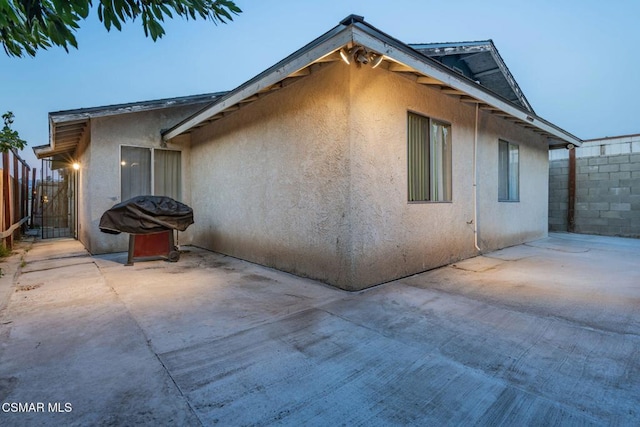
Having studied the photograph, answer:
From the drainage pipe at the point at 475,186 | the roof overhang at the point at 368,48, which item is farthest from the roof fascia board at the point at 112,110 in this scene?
the drainage pipe at the point at 475,186

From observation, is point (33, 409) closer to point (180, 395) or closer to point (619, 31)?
point (180, 395)

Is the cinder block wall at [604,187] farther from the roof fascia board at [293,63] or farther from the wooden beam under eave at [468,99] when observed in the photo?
the roof fascia board at [293,63]

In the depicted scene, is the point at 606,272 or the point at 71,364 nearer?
the point at 71,364

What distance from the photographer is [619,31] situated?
58.4m

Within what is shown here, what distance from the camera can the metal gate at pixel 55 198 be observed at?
1229cm

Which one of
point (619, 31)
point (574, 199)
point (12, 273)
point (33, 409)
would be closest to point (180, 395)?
point (33, 409)

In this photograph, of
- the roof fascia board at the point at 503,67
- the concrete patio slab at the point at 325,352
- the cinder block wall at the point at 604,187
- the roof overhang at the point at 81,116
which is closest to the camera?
the concrete patio slab at the point at 325,352

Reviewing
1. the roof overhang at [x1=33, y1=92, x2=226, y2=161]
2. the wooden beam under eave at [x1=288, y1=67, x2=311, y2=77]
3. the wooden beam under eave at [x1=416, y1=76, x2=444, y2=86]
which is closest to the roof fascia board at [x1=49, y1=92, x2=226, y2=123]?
the roof overhang at [x1=33, y1=92, x2=226, y2=161]

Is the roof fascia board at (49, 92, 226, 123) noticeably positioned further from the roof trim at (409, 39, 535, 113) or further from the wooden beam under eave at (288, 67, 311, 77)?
the roof trim at (409, 39, 535, 113)

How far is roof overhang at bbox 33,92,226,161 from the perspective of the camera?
6297mm

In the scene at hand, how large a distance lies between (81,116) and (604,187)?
1412cm

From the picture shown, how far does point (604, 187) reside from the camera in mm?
9508

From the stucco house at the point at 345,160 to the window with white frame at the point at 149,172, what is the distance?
3 cm

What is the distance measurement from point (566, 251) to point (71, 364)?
857 cm
